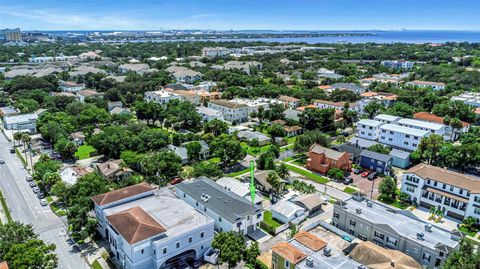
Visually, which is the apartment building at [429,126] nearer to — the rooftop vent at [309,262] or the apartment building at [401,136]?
the apartment building at [401,136]

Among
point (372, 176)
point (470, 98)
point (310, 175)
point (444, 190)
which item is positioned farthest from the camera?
point (470, 98)

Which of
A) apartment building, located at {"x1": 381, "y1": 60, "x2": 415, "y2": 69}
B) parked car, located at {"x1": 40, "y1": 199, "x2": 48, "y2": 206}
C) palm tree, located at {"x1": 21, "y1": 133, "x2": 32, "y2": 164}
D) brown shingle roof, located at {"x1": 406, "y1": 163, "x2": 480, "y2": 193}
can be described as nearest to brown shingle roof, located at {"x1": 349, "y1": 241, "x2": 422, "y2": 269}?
brown shingle roof, located at {"x1": 406, "y1": 163, "x2": 480, "y2": 193}

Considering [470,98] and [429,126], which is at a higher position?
[470,98]

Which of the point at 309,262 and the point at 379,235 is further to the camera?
the point at 379,235

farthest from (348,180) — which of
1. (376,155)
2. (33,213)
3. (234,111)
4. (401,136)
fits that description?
(33,213)

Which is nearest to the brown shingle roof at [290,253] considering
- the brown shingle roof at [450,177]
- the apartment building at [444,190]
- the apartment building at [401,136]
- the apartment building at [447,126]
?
the apartment building at [444,190]

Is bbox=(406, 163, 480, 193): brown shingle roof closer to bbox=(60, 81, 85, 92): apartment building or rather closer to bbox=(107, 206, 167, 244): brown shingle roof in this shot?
bbox=(107, 206, 167, 244): brown shingle roof

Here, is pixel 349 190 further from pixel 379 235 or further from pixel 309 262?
pixel 309 262
